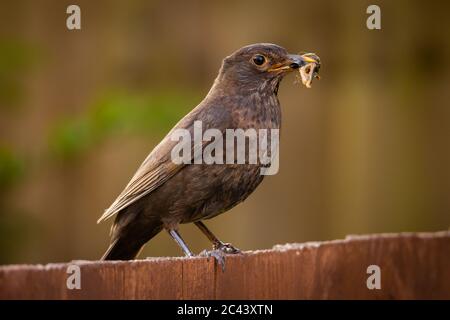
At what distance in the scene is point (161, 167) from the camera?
4.40 meters

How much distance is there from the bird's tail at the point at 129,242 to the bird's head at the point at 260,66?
2.76 feet

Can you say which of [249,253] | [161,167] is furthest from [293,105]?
[249,253]

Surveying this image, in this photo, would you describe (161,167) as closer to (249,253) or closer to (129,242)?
(129,242)

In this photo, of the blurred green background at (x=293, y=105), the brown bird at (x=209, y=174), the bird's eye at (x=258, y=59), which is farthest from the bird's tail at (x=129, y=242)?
the blurred green background at (x=293, y=105)

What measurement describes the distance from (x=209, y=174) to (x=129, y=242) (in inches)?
24.0

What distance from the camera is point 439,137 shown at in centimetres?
622

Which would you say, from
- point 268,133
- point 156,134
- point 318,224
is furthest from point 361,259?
point 318,224

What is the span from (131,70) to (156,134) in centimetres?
102

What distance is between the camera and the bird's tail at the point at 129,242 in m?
4.50

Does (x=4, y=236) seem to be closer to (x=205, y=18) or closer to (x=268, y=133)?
(x=268, y=133)

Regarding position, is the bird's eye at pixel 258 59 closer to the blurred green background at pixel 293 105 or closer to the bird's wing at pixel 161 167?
the bird's wing at pixel 161 167

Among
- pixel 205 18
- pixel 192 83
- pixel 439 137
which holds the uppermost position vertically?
pixel 205 18

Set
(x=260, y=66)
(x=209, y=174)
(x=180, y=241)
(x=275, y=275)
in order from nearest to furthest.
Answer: (x=275, y=275)
(x=209, y=174)
(x=180, y=241)
(x=260, y=66)

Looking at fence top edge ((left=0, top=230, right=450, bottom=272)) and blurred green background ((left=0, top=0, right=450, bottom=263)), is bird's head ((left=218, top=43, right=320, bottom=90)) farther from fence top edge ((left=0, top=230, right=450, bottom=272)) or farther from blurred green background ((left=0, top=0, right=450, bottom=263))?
blurred green background ((left=0, top=0, right=450, bottom=263))
